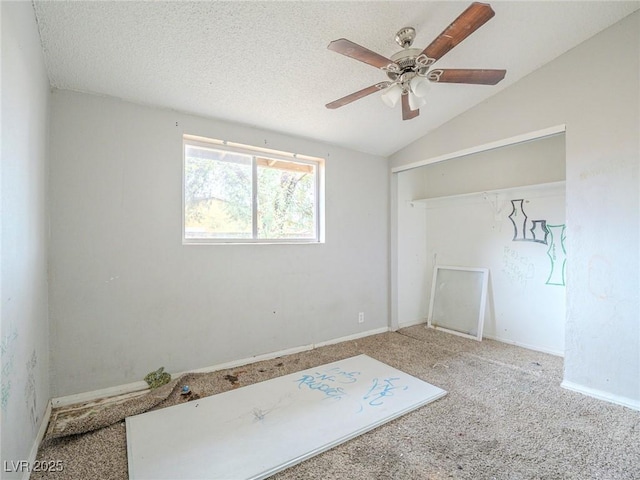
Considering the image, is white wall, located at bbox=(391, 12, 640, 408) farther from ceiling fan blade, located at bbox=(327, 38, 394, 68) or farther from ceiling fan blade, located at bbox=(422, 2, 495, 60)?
ceiling fan blade, located at bbox=(327, 38, 394, 68)

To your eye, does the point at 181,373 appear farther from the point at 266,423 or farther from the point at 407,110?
the point at 407,110

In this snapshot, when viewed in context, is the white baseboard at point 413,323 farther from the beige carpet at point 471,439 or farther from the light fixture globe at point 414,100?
the light fixture globe at point 414,100

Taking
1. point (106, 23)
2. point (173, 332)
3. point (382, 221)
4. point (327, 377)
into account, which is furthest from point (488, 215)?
point (106, 23)

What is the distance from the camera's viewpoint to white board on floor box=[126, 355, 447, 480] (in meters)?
1.55

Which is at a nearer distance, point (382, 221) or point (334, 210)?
point (334, 210)

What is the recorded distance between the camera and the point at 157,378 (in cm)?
237

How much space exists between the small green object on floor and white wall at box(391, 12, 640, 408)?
3.19m

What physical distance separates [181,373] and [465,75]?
3.01m

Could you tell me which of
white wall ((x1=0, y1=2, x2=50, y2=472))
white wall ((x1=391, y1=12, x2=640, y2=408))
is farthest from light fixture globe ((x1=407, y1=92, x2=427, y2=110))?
white wall ((x1=0, y1=2, x2=50, y2=472))

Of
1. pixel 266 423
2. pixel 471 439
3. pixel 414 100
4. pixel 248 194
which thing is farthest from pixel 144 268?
pixel 471 439

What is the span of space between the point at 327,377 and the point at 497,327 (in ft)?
7.66

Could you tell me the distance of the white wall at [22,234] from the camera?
47.9 inches

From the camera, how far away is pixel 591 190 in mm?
2262

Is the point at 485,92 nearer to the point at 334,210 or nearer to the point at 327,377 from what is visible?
the point at 334,210
